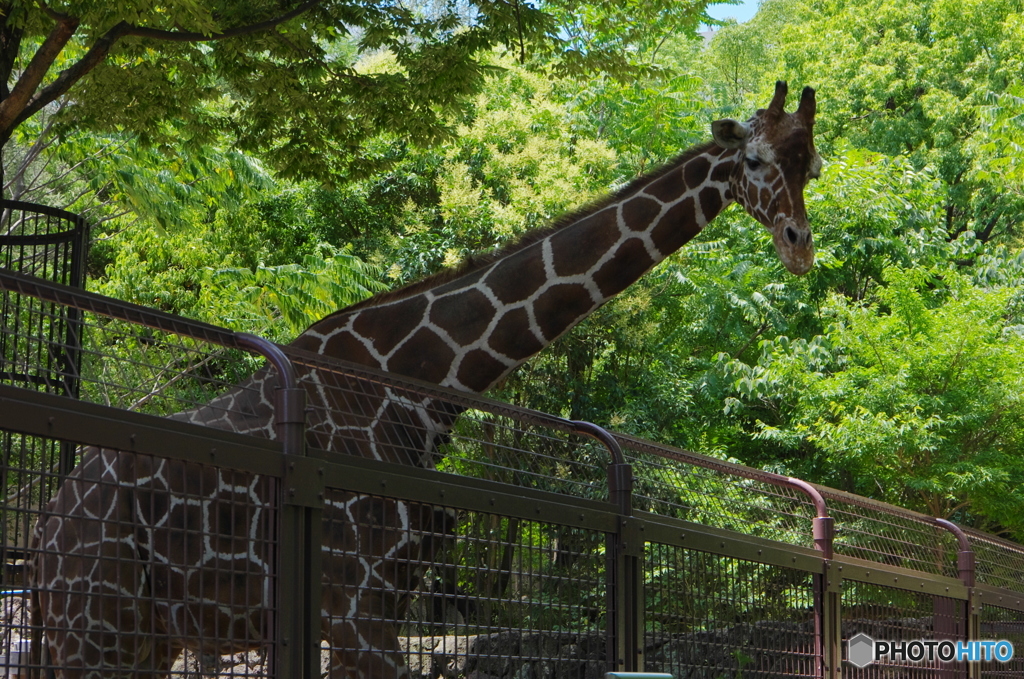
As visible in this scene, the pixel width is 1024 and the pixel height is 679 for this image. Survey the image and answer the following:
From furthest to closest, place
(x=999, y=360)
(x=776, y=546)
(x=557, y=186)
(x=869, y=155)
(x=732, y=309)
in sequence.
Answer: (x=869, y=155) < (x=732, y=309) < (x=557, y=186) < (x=999, y=360) < (x=776, y=546)

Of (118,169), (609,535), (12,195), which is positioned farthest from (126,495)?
(12,195)

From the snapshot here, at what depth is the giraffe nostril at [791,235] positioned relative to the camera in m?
6.41

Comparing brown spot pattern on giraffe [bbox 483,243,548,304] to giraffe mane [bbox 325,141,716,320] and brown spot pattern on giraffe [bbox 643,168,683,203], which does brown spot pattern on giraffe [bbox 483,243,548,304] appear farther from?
brown spot pattern on giraffe [bbox 643,168,683,203]

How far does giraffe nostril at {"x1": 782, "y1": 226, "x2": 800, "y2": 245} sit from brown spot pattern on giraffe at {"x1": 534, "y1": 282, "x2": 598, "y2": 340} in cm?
126

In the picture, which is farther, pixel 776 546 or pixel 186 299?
pixel 186 299

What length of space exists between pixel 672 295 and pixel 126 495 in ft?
41.6

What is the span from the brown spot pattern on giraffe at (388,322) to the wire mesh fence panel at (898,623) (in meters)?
2.75

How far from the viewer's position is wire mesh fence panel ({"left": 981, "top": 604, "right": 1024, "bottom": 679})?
7171mm

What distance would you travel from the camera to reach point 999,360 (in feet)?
43.8

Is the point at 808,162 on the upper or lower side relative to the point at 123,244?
lower

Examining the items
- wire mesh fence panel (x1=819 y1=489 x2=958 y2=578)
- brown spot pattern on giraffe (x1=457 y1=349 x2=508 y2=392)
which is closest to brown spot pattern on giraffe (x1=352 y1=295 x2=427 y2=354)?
brown spot pattern on giraffe (x1=457 y1=349 x2=508 y2=392)

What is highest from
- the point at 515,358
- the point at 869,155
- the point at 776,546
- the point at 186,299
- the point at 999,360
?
the point at 869,155

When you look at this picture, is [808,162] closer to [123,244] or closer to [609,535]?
[609,535]

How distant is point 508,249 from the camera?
21.3ft
